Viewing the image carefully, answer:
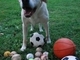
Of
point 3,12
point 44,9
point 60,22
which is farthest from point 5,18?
point 44,9

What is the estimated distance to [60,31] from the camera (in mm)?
5180

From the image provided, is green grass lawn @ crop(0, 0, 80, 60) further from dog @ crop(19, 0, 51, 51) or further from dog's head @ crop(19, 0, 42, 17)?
dog's head @ crop(19, 0, 42, 17)

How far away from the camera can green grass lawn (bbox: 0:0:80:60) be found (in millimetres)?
4344

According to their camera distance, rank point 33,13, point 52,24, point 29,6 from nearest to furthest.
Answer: point 29,6
point 33,13
point 52,24

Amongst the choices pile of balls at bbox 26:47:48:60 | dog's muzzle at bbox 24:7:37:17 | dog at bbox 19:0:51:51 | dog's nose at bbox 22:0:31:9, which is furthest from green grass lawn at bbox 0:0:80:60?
dog's nose at bbox 22:0:31:9

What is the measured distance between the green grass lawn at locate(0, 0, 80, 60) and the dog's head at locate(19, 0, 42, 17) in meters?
0.76

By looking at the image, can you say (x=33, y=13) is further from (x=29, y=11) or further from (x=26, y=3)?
(x=26, y=3)

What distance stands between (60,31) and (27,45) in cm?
111

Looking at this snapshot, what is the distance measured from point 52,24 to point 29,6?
2.29 m

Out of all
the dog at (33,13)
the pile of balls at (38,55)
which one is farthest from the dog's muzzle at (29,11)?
the pile of balls at (38,55)

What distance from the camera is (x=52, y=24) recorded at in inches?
228

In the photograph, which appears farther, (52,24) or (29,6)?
(52,24)

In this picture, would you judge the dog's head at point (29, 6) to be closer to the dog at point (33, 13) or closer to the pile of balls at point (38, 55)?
the dog at point (33, 13)

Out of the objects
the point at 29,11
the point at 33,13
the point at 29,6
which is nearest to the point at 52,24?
the point at 33,13
